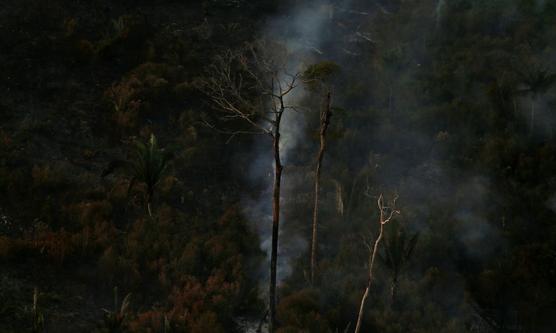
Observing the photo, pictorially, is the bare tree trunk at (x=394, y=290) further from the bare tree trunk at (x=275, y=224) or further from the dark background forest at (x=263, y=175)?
the bare tree trunk at (x=275, y=224)

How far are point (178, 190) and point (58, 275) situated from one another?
3884 mm

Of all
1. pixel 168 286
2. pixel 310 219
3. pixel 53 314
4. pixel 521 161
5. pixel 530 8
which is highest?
pixel 530 8

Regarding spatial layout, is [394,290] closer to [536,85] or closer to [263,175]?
[263,175]

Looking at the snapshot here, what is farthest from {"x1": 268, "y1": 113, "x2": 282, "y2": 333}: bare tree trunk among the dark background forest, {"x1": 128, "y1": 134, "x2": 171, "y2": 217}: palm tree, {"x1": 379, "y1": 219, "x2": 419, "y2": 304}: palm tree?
{"x1": 128, "y1": 134, "x2": 171, "y2": 217}: palm tree

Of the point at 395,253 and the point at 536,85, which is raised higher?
the point at 536,85

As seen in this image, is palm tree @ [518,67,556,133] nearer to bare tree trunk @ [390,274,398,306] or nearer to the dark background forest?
the dark background forest

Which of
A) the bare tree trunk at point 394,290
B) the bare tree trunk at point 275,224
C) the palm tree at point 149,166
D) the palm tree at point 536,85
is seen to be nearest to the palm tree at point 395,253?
the bare tree trunk at point 394,290

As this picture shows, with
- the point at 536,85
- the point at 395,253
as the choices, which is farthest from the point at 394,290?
the point at 536,85

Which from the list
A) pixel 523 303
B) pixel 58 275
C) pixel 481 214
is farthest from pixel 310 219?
pixel 58 275

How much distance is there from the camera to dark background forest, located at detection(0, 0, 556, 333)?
33.6ft

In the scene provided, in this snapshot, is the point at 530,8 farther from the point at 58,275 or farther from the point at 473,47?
the point at 58,275

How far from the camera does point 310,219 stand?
12984mm

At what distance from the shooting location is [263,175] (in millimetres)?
14547

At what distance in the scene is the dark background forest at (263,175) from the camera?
10.2m
